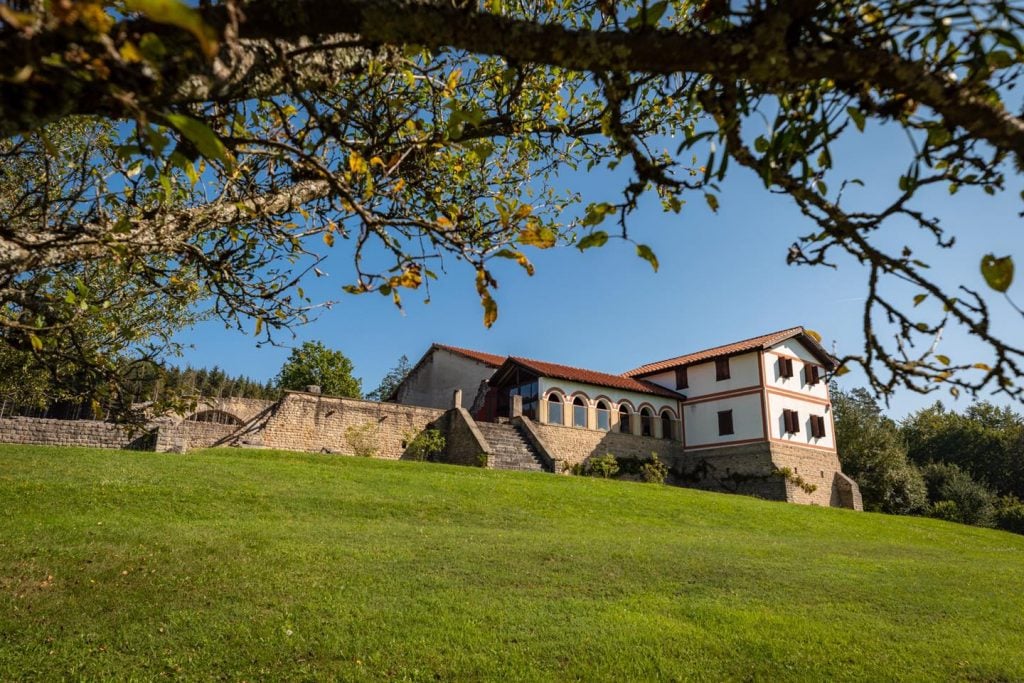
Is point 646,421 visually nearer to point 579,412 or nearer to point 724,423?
point 724,423

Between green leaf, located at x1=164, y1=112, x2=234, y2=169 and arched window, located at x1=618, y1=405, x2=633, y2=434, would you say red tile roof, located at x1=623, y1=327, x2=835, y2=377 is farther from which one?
A: green leaf, located at x1=164, y1=112, x2=234, y2=169

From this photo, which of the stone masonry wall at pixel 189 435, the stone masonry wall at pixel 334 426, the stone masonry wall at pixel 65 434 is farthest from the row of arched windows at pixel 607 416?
the stone masonry wall at pixel 65 434

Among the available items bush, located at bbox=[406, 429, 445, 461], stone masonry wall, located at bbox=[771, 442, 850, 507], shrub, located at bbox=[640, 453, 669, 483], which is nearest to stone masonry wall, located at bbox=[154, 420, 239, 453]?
bush, located at bbox=[406, 429, 445, 461]

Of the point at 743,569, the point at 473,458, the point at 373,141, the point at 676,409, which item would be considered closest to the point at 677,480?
the point at 676,409

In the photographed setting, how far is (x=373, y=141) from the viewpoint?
3.06m

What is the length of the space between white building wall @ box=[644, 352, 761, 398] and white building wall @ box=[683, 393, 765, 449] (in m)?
0.54

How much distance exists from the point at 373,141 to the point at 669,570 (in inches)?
411

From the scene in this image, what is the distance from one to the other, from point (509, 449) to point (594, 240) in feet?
79.5

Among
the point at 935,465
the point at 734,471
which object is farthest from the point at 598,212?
the point at 935,465

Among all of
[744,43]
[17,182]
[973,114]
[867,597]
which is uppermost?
[17,182]

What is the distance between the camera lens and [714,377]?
32.3 metres

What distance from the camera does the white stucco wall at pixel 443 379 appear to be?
117 feet

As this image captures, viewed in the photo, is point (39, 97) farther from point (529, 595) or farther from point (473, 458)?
point (473, 458)

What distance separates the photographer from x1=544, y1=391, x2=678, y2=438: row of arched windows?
29.7m
